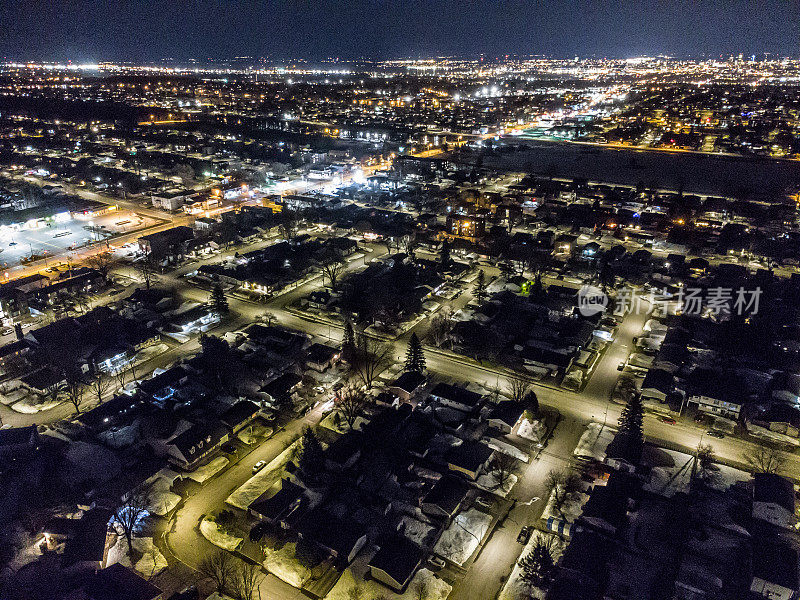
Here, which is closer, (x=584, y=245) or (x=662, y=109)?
(x=584, y=245)

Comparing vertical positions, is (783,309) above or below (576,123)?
below

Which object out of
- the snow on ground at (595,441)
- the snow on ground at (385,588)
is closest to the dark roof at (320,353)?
the snow on ground at (385,588)

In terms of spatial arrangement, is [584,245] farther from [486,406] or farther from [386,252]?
[486,406]

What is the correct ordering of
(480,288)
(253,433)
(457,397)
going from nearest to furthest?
(253,433), (457,397), (480,288)

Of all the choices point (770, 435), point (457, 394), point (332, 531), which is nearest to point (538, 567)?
point (332, 531)

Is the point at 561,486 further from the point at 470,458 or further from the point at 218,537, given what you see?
the point at 218,537

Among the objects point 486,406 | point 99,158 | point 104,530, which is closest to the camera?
point 104,530

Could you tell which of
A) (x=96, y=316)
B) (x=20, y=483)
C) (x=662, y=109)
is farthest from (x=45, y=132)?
(x=662, y=109)
